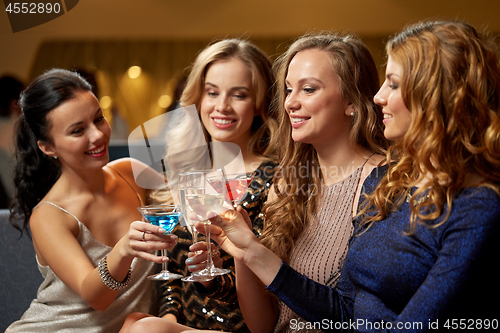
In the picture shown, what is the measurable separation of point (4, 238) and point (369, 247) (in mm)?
1872

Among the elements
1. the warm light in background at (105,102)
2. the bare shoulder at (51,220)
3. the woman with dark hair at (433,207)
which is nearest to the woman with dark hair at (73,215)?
the bare shoulder at (51,220)

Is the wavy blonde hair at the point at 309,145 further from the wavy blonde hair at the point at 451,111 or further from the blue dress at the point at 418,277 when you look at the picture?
the wavy blonde hair at the point at 451,111

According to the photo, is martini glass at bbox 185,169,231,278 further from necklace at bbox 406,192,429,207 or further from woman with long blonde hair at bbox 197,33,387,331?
necklace at bbox 406,192,429,207

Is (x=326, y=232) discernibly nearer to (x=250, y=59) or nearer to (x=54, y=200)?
(x=250, y=59)

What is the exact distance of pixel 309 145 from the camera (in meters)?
1.74

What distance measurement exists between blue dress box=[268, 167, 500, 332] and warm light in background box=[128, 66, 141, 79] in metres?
5.23

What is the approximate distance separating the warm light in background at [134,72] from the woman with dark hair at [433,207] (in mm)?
5135

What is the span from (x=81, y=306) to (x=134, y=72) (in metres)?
4.72

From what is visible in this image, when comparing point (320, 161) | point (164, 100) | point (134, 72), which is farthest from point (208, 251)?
point (134, 72)

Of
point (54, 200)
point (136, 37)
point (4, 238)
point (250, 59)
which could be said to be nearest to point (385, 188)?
point (250, 59)

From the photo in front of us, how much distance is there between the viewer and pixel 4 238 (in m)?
2.22

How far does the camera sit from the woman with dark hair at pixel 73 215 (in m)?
1.69

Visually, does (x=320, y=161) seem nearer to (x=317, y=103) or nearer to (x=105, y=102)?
(x=317, y=103)

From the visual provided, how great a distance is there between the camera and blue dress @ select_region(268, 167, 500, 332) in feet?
3.24
